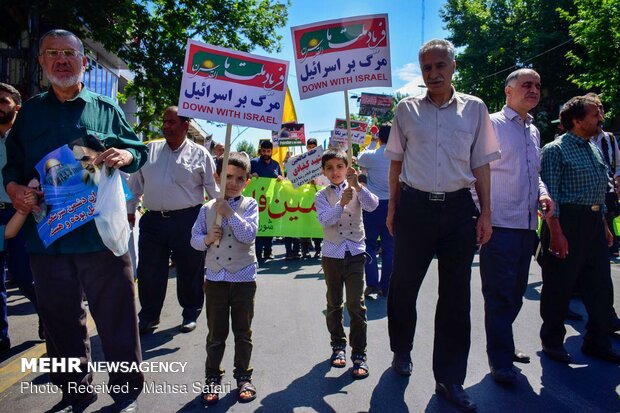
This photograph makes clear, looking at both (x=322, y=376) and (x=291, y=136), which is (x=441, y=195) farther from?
(x=291, y=136)

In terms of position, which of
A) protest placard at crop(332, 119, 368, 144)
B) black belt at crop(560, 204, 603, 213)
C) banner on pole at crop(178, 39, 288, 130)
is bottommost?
black belt at crop(560, 204, 603, 213)

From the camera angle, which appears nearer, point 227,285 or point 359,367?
point 227,285

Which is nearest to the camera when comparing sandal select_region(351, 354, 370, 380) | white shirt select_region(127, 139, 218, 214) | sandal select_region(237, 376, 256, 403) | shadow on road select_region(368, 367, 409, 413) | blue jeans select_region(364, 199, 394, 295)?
shadow on road select_region(368, 367, 409, 413)

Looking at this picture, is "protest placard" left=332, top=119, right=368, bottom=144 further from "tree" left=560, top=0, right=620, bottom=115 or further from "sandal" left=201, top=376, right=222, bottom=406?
"tree" left=560, top=0, right=620, bottom=115

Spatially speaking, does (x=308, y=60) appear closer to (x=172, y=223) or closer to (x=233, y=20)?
(x=172, y=223)

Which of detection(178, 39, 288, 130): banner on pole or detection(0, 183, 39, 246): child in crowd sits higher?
detection(178, 39, 288, 130): banner on pole

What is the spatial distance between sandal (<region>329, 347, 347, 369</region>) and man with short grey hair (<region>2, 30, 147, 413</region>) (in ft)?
4.85

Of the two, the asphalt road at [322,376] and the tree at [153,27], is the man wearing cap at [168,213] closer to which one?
the asphalt road at [322,376]

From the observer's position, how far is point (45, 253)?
298 centimetres

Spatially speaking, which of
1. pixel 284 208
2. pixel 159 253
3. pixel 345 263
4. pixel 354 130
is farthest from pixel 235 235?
pixel 354 130

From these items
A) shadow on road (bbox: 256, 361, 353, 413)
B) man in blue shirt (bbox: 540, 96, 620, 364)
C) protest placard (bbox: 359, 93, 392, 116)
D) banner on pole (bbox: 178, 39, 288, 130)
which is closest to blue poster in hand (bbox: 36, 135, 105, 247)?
banner on pole (bbox: 178, 39, 288, 130)

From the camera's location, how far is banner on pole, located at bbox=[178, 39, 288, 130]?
370 cm

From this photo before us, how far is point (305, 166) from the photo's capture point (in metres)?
9.30

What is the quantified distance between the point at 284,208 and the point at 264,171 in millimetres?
853
